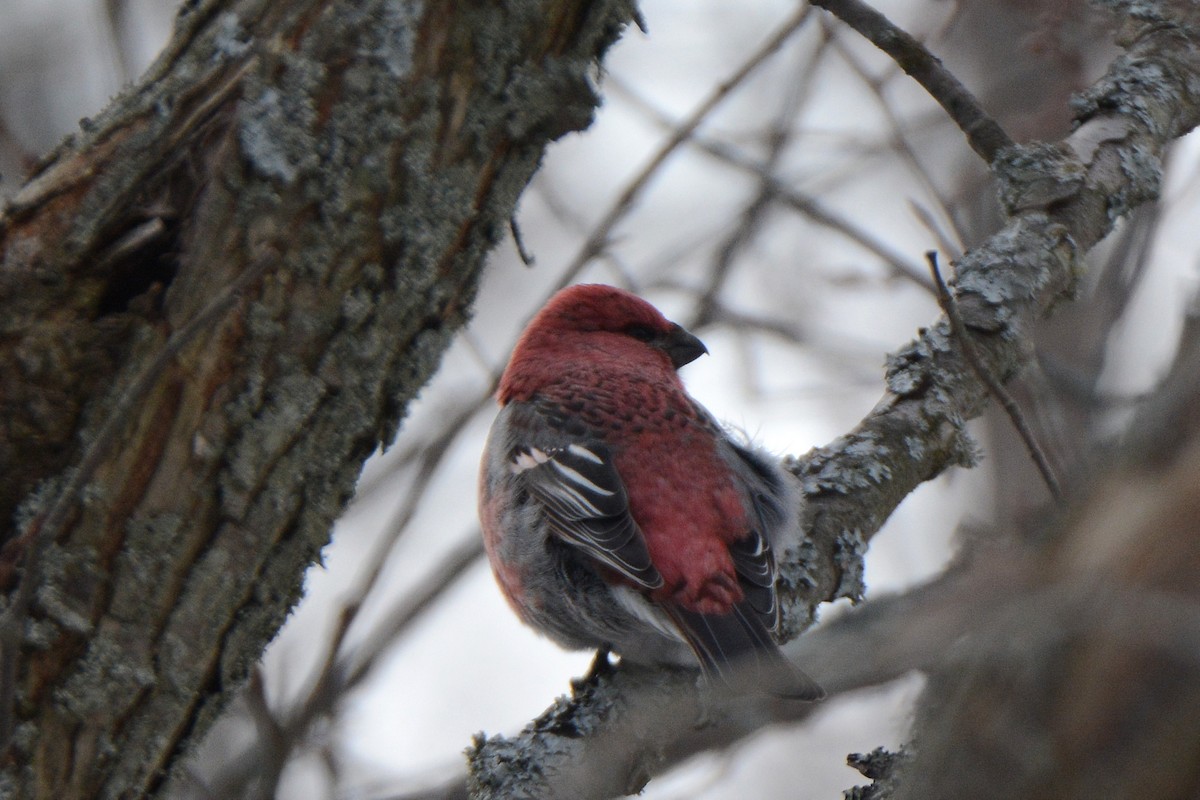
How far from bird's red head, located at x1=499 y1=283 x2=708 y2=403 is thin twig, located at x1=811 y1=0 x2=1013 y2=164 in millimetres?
1182

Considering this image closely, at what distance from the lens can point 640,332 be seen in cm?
403

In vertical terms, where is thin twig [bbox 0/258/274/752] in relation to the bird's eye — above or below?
below

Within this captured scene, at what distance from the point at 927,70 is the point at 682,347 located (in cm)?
128

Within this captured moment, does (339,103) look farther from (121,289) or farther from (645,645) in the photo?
(645,645)

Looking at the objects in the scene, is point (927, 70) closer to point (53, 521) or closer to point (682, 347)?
point (682, 347)

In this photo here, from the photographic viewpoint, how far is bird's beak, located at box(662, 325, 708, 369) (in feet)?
→ 13.1

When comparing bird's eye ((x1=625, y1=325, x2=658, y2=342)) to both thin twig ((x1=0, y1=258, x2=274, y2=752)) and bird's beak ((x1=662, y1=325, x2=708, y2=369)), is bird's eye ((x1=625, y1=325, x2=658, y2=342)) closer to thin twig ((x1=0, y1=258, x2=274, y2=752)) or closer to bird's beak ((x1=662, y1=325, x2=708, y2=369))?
bird's beak ((x1=662, y1=325, x2=708, y2=369))

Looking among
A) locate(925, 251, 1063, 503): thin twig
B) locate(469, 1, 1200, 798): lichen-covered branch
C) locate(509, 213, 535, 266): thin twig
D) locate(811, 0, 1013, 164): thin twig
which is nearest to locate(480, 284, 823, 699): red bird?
locate(469, 1, 1200, 798): lichen-covered branch

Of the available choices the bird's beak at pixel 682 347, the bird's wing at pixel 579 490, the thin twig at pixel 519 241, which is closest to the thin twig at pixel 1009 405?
the thin twig at pixel 519 241

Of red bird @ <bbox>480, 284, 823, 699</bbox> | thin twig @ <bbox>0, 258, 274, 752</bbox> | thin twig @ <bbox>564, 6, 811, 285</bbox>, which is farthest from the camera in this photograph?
thin twig @ <bbox>564, 6, 811, 285</bbox>

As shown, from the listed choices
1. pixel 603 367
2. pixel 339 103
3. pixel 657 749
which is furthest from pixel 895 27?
pixel 657 749

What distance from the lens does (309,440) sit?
204 cm

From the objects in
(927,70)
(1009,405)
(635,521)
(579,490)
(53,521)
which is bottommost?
(53,521)

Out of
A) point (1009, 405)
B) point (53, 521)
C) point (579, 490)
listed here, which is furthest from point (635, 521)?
point (53, 521)
